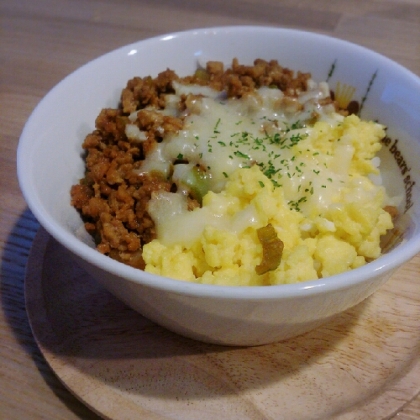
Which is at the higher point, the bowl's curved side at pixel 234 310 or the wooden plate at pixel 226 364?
the bowl's curved side at pixel 234 310

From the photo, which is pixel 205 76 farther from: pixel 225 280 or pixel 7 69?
pixel 7 69

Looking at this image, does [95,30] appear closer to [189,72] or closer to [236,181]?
[189,72]

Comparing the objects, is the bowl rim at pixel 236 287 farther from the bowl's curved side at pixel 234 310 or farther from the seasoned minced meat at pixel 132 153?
the seasoned minced meat at pixel 132 153

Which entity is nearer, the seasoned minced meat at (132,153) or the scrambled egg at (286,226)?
the scrambled egg at (286,226)

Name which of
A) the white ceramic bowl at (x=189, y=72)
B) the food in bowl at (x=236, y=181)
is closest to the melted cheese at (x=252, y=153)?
the food in bowl at (x=236, y=181)

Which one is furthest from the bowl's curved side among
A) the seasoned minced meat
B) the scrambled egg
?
the seasoned minced meat

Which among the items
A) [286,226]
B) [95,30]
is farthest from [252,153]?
[95,30]

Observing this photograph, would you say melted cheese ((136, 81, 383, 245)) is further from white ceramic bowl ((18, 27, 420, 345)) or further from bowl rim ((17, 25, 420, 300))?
bowl rim ((17, 25, 420, 300))
